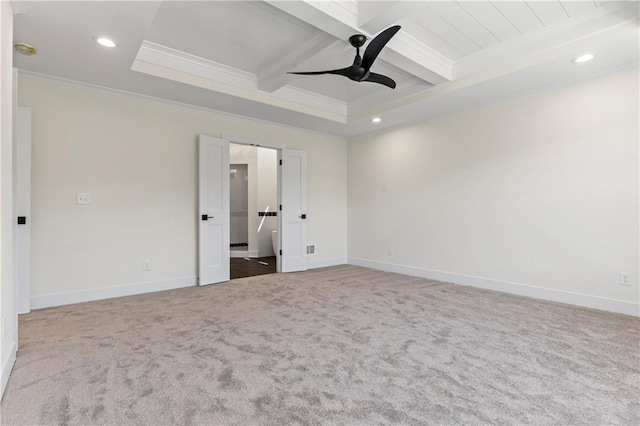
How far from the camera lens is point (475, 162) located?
14.4 ft

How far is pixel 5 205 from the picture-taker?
1.92m

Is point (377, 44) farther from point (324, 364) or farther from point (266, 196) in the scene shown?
→ point (266, 196)

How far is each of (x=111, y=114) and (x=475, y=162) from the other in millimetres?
4845

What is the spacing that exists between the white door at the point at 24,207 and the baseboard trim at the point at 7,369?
4.44 feet

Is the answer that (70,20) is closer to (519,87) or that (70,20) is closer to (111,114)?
(111,114)

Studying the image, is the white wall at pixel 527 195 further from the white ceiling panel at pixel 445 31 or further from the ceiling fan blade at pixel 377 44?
the ceiling fan blade at pixel 377 44

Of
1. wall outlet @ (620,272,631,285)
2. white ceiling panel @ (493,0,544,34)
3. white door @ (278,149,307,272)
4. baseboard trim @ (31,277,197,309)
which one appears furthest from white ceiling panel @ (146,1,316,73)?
wall outlet @ (620,272,631,285)

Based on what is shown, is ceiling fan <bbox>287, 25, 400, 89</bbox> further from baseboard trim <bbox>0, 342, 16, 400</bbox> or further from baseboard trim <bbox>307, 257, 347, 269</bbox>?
baseboard trim <bbox>307, 257, 347, 269</bbox>

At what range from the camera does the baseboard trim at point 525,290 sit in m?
3.24

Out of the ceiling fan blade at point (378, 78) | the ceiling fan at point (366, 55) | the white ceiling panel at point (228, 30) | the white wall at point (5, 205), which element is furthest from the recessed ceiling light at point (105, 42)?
the ceiling fan blade at point (378, 78)

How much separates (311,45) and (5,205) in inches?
110

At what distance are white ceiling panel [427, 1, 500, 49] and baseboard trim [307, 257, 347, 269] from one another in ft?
13.6

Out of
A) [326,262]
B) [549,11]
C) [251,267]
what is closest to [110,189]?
[251,267]

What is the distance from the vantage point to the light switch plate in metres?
3.62
